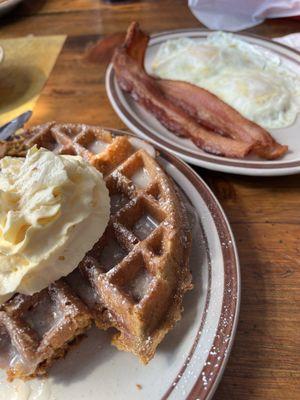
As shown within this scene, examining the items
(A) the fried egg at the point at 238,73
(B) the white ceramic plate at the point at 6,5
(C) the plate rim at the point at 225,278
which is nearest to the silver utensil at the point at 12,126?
(C) the plate rim at the point at 225,278

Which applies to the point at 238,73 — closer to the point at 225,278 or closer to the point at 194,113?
the point at 194,113

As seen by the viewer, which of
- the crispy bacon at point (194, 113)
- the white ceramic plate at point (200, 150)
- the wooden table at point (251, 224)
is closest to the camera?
the wooden table at point (251, 224)

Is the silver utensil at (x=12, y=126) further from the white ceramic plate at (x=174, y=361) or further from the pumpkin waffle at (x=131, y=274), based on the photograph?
the white ceramic plate at (x=174, y=361)

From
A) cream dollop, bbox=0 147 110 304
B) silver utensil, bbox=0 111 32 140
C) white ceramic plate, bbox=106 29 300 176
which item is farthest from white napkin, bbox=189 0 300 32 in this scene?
cream dollop, bbox=0 147 110 304

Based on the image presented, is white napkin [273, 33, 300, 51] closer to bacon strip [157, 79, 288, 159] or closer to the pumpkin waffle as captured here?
bacon strip [157, 79, 288, 159]

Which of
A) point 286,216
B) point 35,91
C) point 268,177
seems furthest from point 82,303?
point 35,91

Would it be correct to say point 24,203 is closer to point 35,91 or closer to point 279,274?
point 279,274
